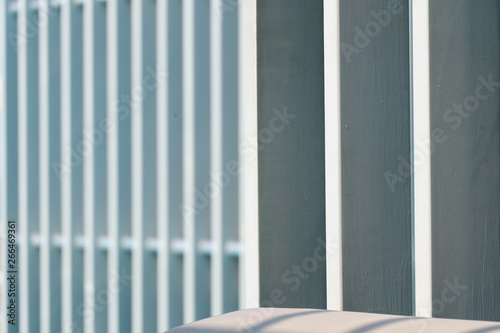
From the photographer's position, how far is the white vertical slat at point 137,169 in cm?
276

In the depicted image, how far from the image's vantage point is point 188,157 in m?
2.64

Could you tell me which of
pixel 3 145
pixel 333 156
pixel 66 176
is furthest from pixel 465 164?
pixel 3 145

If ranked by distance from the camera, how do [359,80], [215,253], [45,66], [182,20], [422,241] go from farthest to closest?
[45,66]
[182,20]
[215,253]
[359,80]
[422,241]

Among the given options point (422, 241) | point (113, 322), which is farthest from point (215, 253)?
point (422, 241)

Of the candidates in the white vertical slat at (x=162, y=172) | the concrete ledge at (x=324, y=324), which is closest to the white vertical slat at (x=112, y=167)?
the white vertical slat at (x=162, y=172)

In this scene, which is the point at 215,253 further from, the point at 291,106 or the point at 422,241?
the point at 422,241

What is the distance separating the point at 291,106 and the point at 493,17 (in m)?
0.71

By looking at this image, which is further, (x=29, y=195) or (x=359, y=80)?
(x=29, y=195)

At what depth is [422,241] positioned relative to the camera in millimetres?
1801

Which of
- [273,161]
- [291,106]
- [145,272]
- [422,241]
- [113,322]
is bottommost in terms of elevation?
[113,322]

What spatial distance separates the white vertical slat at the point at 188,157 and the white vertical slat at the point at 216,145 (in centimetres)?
9

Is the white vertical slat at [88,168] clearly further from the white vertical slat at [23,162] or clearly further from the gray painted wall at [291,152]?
the gray painted wall at [291,152]

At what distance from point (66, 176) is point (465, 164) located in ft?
6.67

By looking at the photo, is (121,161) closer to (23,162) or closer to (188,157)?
(188,157)
